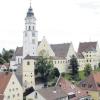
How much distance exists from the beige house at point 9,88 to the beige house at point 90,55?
1808 inches

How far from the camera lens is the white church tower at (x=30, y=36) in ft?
395

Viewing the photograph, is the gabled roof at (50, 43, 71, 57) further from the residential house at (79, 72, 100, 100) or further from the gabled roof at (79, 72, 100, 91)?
the gabled roof at (79, 72, 100, 91)

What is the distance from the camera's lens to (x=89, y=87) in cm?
9331

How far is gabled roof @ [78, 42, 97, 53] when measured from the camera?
133 m

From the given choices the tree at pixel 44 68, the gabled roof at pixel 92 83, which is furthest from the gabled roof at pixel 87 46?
the gabled roof at pixel 92 83

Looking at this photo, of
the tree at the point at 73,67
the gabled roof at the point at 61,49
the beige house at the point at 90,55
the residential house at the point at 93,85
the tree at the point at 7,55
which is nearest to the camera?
the residential house at the point at 93,85

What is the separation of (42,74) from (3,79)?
23.9 metres

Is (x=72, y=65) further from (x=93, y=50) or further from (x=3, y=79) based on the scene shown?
(x=3, y=79)

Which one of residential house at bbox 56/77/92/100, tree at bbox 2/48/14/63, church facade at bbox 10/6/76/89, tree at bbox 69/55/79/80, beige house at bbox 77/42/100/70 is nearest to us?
residential house at bbox 56/77/92/100

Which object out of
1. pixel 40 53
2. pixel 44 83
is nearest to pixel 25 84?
pixel 44 83

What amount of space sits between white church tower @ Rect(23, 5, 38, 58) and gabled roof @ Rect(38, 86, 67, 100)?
3528cm

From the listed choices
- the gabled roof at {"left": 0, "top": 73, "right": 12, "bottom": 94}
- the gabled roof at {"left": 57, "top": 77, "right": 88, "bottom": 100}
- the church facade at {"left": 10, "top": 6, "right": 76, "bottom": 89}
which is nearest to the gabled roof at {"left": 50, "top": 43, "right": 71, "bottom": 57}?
the church facade at {"left": 10, "top": 6, "right": 76, "bottom": 89}

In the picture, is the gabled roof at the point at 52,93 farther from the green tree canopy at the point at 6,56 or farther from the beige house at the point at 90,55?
the green tree canopy at the point at 6,56

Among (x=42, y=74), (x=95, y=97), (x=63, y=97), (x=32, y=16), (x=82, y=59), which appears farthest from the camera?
(x=82, y=59)
